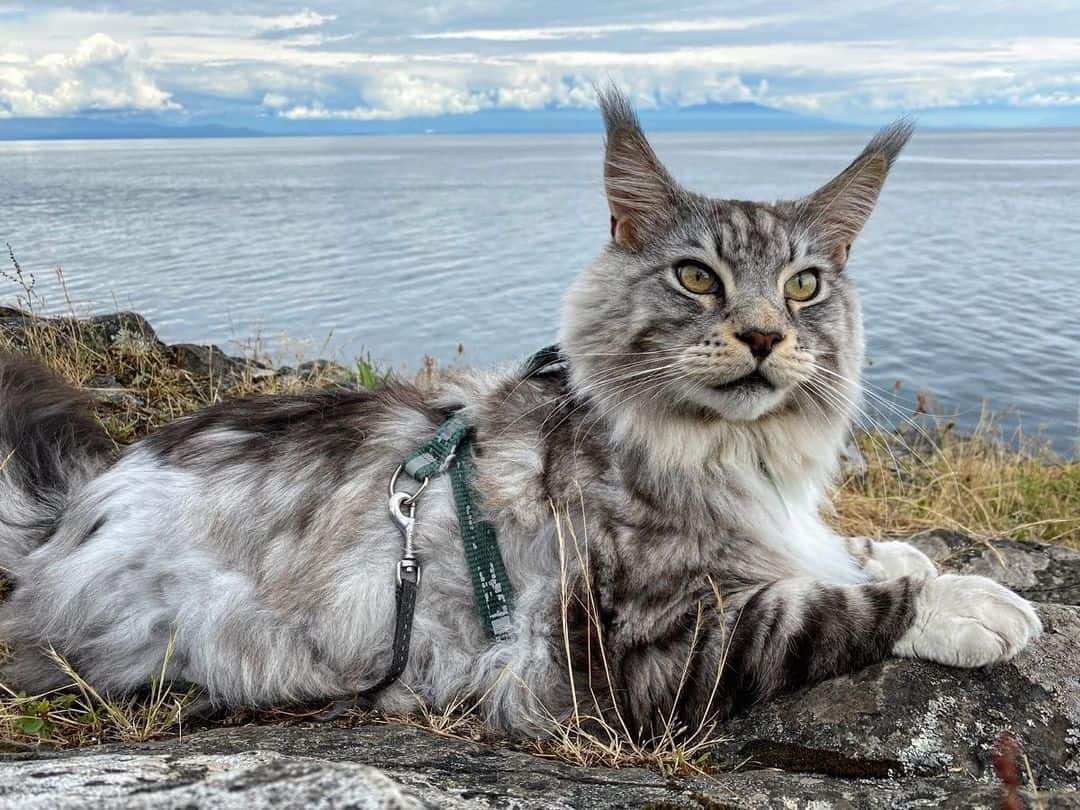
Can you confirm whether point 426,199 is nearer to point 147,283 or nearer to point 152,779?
point 147,283

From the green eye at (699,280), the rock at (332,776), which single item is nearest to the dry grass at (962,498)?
the green eye at (699,280)

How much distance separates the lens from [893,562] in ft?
13.6

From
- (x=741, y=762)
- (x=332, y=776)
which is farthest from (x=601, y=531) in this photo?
(x=332, y=776)

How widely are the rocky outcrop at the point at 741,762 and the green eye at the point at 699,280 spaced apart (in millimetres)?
1492

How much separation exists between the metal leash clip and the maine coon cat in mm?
92

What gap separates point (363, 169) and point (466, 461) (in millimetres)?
78577

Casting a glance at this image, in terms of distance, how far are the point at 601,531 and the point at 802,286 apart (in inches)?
50.0

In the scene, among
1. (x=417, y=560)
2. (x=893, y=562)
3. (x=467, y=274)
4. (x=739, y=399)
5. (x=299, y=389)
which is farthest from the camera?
(x=467, y=274)

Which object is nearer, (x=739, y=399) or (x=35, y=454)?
(x=739, y=399)

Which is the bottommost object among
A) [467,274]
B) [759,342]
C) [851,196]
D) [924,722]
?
[467,274]

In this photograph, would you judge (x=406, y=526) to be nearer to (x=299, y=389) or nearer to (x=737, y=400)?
(x=737, y=400)

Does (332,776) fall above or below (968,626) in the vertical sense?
above

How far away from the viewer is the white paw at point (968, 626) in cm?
306

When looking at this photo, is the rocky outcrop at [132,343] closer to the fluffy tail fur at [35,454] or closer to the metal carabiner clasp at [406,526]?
the fluffy tail fur at [35,454]
